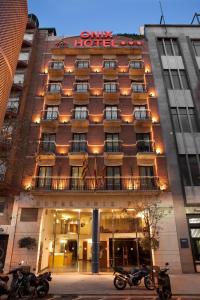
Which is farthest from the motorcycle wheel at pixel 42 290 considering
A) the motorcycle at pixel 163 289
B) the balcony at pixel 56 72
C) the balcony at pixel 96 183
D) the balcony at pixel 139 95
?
the balcony at pixel 56 72

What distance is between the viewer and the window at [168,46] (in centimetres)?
2617

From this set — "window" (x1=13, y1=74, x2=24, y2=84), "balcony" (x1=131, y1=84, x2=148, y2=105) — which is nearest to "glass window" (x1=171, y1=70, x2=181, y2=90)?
"balcony" (x1=131, y1=84, x2=148, y2=105)

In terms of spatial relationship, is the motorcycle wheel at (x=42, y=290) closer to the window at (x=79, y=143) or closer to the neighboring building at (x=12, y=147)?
the neighboring building at (x=12, y=147)

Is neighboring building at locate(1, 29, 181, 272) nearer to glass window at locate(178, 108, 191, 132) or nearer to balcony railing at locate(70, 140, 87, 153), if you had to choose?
balcony railing at locate(70, 140, 87, 153)

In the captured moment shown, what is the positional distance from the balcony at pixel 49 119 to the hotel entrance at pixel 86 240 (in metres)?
7.98

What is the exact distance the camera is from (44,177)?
19.8 m

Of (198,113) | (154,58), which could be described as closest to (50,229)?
(198,113)

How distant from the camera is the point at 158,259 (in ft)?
56.3

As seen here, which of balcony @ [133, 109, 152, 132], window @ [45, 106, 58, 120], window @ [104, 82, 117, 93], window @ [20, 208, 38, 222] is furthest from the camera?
window @ [104, 82, 117, 93]

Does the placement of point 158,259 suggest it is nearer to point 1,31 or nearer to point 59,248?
point 59,248

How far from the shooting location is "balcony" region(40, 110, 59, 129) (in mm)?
21811

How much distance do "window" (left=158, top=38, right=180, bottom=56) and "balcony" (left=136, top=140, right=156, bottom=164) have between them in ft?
38.4

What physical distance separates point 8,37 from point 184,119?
21.6 meters

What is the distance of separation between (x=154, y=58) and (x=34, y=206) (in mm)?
19902
